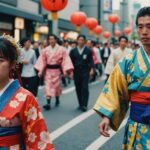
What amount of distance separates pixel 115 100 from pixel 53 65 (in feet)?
22.3

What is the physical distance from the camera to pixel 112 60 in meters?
10.5

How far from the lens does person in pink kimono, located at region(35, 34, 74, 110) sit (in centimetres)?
1028

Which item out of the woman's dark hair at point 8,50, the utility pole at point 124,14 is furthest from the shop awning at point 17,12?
the utility pole at point 124,14

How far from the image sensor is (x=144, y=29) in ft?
11.7

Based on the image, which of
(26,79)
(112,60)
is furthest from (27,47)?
(112,60)

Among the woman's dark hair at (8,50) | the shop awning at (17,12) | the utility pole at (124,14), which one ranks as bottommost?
the woman's dark hair at (8,50)

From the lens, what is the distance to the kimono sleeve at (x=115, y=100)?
3648mm

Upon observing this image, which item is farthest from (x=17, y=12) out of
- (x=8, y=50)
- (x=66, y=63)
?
(x=8, y=50)

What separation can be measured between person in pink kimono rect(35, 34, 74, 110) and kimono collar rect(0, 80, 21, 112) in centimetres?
705

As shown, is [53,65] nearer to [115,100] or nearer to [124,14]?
[115,100]

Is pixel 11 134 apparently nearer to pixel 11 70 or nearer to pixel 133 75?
pixel 11 70

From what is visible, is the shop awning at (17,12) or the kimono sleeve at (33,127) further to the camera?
the shop awning at (17,12)

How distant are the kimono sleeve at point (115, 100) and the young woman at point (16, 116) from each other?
68 cm

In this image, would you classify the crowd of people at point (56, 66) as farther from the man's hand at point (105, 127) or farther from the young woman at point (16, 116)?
the young woman at point (16, 116)
